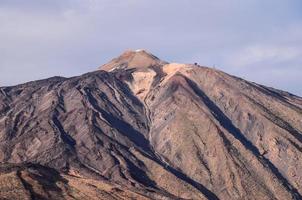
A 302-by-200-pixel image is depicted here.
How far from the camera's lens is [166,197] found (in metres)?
149

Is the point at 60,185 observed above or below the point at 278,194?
above

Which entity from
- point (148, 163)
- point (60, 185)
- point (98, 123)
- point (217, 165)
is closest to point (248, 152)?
point (217, 165)

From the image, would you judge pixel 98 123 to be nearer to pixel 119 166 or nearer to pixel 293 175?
pixel 119 166

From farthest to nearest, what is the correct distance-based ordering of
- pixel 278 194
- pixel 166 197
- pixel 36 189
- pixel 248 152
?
pixel 248 152
pixel 278 194
pixel 166 197
pixel 36 189

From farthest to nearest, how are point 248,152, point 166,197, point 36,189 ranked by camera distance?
point 248,152 < point 166,197 < point 36,189

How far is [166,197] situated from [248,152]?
42.8 m

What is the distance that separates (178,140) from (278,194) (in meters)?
31.1

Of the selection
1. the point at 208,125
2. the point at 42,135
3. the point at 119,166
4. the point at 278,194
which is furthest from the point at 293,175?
the point at 42,135

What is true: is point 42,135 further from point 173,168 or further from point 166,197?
point 166,197

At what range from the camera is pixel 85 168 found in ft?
575

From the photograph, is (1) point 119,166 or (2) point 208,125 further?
(2) point 208,125

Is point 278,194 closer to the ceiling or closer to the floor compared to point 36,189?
closer to the floor

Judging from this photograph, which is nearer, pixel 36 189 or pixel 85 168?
pixel 36 189

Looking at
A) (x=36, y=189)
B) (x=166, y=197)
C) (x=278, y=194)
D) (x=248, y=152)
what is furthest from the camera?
(x=248, y=152)
